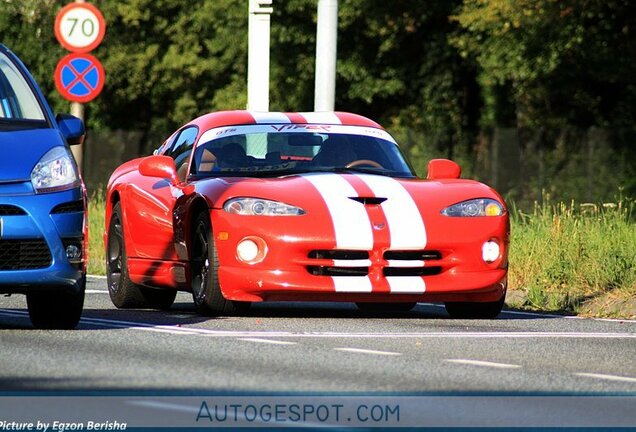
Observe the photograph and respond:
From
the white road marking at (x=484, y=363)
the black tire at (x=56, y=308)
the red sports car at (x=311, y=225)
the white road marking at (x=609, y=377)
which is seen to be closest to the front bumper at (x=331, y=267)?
the red sports car at (x=311, y=225)

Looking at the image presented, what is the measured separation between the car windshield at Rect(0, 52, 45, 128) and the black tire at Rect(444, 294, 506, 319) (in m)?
3.34

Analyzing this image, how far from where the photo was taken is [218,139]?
13.3 meters

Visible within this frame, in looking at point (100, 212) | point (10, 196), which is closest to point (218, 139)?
point (10, 196)

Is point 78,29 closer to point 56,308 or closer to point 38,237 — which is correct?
point 56,308

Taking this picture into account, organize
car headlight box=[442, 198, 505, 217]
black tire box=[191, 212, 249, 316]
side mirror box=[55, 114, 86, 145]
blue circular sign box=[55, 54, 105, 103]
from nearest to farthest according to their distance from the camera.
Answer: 1. side mirror box=[55, 114, 86, 145]
2. black tire box=[191, 212, 249, 316]
3. car headlight box=[442, 198, 505, 217]
4. blue circular sign box=[55, 54, 105, 103]

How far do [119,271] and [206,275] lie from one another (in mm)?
1944

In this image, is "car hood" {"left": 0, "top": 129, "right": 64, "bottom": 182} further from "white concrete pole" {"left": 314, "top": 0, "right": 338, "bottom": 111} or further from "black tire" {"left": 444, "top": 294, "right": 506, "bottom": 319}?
"white concrete pole" {"left": 314, "top": 0, "right": 338, "bottom": 111}

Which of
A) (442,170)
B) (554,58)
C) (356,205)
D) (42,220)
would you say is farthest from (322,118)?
(554,58)

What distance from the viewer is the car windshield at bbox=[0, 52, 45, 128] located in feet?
36.8

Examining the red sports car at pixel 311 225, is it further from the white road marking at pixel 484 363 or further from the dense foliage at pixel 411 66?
the dense foliage at pixel 411 66

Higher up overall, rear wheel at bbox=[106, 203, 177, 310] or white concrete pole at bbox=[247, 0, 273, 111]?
white concrete pole at bbox=[247, 0, 273, 111]

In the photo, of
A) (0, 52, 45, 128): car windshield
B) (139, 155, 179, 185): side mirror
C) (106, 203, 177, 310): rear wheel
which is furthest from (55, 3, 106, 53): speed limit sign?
(0, 52, 45, 128): car windshield

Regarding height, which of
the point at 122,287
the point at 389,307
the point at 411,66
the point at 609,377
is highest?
the point at 609,377

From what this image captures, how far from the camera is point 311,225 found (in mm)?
11867
